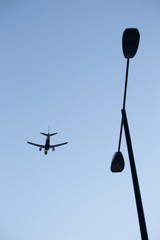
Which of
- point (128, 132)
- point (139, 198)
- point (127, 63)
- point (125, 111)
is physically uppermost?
point (127, 63)

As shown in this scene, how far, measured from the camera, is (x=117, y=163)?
598cm

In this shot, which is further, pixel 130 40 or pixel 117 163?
pixel 117 163

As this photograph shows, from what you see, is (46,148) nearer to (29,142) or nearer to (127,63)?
(29,142)

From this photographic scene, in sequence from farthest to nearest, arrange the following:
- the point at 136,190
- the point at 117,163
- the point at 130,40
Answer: the point at 117,163 < the point at 130,40 < the point at 136,190

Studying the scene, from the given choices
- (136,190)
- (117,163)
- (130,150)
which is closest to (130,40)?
(130,150)

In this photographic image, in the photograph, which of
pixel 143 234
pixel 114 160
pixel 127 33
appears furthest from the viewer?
pixel 114 160

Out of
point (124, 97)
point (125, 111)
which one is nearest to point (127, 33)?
point (124, 97)

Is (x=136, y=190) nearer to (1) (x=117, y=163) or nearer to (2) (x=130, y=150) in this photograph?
(2) (x=130, y=150)

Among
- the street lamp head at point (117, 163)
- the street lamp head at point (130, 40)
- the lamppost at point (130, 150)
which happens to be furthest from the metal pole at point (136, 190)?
the street lamp head at point (130, 40)

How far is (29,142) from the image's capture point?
50969mm

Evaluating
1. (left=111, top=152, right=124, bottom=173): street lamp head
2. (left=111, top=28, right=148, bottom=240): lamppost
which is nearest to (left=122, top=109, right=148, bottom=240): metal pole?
(left=111, top=28, right=148, bottom=240): lamppost

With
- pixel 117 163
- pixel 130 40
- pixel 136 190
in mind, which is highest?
pixel 130 40

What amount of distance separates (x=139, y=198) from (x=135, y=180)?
37cm

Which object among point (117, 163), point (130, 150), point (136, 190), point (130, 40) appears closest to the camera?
point (136, 190)
